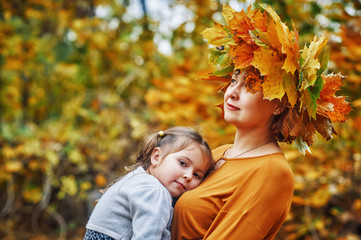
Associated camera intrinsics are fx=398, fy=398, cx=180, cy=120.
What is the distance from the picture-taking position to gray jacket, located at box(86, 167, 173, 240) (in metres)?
1.61

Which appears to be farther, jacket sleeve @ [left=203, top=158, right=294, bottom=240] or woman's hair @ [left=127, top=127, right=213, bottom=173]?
woman's hair @ [left=127, top=127, right=213, bottom=173]

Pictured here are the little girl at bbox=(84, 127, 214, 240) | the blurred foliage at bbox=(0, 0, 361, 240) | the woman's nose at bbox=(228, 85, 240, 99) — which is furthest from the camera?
the blurred foliage at bbox=(0, 0, 361, 240)

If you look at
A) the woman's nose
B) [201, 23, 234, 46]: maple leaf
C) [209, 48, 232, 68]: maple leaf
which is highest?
[201, 23, 234, 46]: maple leaf

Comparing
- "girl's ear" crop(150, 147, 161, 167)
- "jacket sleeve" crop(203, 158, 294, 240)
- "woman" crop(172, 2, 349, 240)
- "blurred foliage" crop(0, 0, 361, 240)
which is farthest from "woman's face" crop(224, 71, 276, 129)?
"blurred foliage" crop(0, 0, 361, 240)

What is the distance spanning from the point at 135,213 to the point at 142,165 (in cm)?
40

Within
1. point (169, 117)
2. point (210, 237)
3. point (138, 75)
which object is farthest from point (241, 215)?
point (138, 75)

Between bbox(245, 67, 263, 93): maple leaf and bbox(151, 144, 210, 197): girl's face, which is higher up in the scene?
bbox(245, 67, 263, 93): maple leaf

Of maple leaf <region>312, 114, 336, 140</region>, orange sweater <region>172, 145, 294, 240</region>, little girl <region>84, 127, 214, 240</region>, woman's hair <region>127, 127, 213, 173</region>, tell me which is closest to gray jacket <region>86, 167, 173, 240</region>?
little girl <region>84, 127, 214, 240</region>

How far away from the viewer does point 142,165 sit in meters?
2.02

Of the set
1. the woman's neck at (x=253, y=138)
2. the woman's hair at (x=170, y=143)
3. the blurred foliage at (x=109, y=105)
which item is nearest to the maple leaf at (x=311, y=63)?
the woman's neck at (x=253, y=138)

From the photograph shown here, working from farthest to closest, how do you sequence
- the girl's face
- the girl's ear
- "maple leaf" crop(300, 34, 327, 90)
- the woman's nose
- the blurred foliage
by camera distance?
1. the blurred foliage
2. the girl's ear
3. the girl's face
4. the woman's nose
5. "maple leaf" crop(300, 34, 327, 90)

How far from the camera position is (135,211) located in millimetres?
1664

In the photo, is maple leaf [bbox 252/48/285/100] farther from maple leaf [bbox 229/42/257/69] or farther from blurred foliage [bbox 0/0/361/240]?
blurred foliage [bbox 0/0/361/240]

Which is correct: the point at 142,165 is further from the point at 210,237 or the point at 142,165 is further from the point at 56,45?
the point at 56,45
